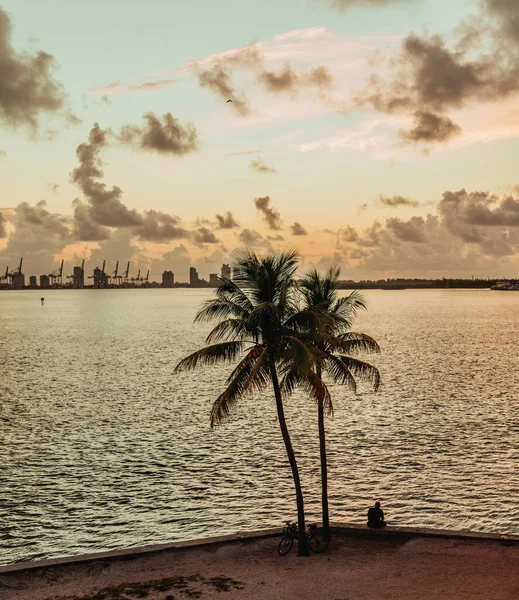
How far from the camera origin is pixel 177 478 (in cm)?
4128

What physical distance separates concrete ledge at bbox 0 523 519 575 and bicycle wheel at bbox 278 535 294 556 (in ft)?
5.11

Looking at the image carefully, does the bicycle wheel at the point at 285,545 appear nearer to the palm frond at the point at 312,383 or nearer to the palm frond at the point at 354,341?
the palm frond at the point at 312,383

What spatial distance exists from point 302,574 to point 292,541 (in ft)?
9.67

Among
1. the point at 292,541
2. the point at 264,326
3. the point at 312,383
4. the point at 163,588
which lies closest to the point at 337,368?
the point at 312,383

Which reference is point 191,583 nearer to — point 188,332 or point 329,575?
point 329,575

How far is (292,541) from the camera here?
1060 inches

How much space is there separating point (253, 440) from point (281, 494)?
522 inches

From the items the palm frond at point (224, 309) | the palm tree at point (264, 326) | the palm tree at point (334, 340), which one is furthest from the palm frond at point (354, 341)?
the palm frond at point (224, 309)

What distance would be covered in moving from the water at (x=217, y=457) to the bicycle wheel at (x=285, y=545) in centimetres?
689

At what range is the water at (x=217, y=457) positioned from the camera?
34.1m

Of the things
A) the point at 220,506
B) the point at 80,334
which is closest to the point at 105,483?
the point at 220,506

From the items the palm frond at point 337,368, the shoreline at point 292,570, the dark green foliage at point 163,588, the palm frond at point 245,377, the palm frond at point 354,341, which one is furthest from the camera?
the palm frond at point 354,341

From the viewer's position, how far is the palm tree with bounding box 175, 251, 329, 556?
84.4ft

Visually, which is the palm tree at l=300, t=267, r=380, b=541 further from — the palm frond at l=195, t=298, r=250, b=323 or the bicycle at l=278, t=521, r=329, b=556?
the palm frond at l=195, t=298, r=250, b=323
